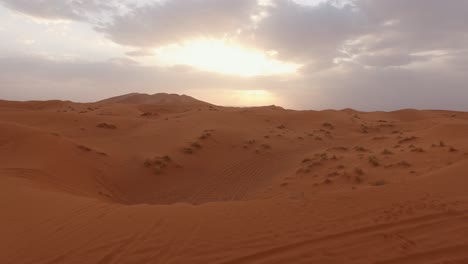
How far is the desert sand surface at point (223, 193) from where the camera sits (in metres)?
5.57

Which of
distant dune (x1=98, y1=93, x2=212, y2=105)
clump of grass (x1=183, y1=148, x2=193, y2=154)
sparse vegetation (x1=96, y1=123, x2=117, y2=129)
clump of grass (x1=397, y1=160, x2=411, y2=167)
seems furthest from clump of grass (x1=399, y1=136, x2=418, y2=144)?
distant dune (x1=98, y1=93, x2=212, y2=105)

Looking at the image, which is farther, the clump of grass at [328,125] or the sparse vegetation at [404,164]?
the clump of grass at [328,125]

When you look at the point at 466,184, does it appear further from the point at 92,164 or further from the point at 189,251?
the point at 92,164

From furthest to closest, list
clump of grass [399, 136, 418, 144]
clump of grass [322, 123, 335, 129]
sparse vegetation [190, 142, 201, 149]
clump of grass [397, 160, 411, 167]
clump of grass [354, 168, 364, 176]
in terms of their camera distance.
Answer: clump of grass [322, 123, 335, 129] → clump of grass [399, 136, 418, 144] → sparse vegetation [190, 142, 201, 149] → clump of grass [397, 160, 411, 167] → clump of grass [354, 168, 364, 176]

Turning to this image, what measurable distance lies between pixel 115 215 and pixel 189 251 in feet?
7.19

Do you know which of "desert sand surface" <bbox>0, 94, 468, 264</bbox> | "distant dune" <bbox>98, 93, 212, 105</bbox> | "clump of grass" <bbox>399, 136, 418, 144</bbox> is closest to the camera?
"desert sand surface" <bbox>0, 94, 468, 264</bbox>

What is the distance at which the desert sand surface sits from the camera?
18.3 feet

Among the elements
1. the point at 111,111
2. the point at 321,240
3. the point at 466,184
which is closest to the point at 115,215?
the point at 321,240

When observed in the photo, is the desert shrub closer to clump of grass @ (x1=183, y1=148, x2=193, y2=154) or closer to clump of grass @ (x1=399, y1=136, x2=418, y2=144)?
clump of grass @ (x1=399, y1=136, x2=418, y2=144)

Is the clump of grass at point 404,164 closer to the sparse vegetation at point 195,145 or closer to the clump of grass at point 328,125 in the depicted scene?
the sparse vegetation at point 195,145

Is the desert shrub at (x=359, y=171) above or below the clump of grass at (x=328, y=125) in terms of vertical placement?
below

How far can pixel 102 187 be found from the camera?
12633mm

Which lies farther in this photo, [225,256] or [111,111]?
[111,111]

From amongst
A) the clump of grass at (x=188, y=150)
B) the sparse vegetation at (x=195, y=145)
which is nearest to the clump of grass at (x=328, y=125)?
the sparse vegetation at (x=195, y=145)
